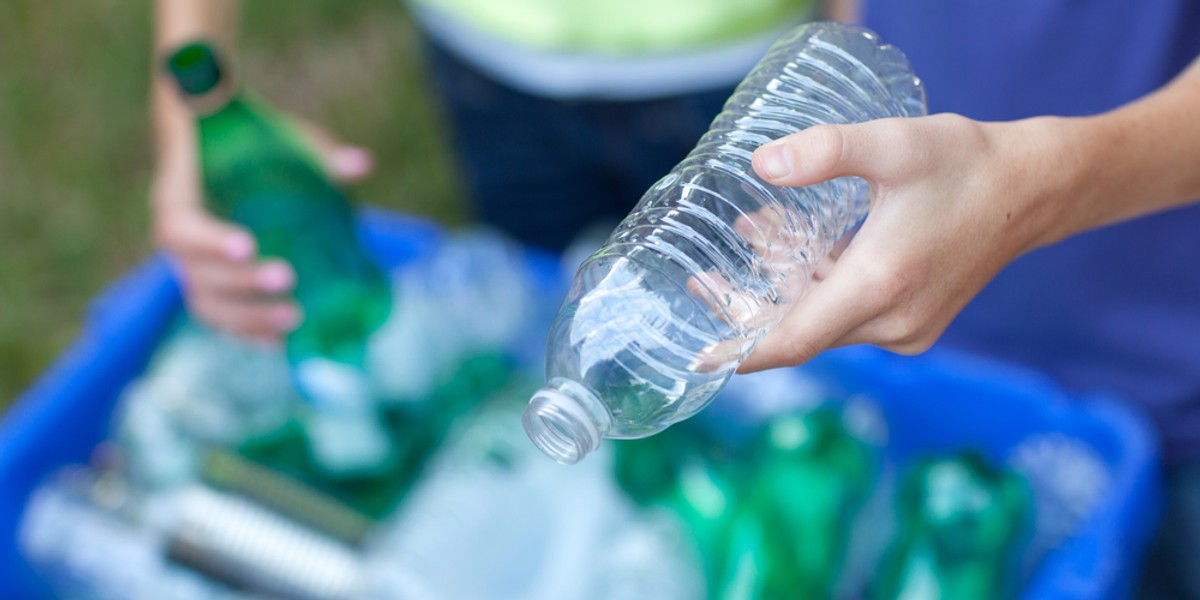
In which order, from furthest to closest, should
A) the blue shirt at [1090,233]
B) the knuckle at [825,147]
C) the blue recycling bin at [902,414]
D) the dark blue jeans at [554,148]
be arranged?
the dark blue jeans at [554,148] → the blue recycling bin at [902,414] → the blue shirt at [1090,233] → the knuckle at [825,147]

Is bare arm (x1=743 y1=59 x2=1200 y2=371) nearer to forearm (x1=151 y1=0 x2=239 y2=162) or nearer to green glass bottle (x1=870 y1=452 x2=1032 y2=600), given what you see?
green glass bottle (x1=870 y1=452 x2=1032 y2=600)

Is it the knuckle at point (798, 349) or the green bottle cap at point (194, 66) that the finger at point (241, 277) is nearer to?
the green bottle cap at point (194, 66)

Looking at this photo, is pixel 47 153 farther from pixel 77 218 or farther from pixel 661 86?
pixel 661 86

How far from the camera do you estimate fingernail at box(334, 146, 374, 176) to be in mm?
1149

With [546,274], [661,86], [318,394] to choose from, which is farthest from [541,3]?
[318,394]

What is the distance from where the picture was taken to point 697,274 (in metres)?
0.60

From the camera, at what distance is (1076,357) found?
1102mm

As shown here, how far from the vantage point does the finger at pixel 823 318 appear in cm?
55

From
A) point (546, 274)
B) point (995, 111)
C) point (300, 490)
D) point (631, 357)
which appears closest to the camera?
point (631, 357)

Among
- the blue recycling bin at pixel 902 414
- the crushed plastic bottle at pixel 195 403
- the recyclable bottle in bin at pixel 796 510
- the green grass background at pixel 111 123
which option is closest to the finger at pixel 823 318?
the recyclable bottle in bin at pixel 796 510

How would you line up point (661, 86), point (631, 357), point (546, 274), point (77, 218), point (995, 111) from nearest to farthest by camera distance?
point (631, 357) < point (995, 111) < point (661, 86) < point (546, 274) < point (77, 218)

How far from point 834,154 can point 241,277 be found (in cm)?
73

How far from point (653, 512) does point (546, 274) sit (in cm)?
39

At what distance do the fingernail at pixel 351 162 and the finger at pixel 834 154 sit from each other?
0.71 metres
